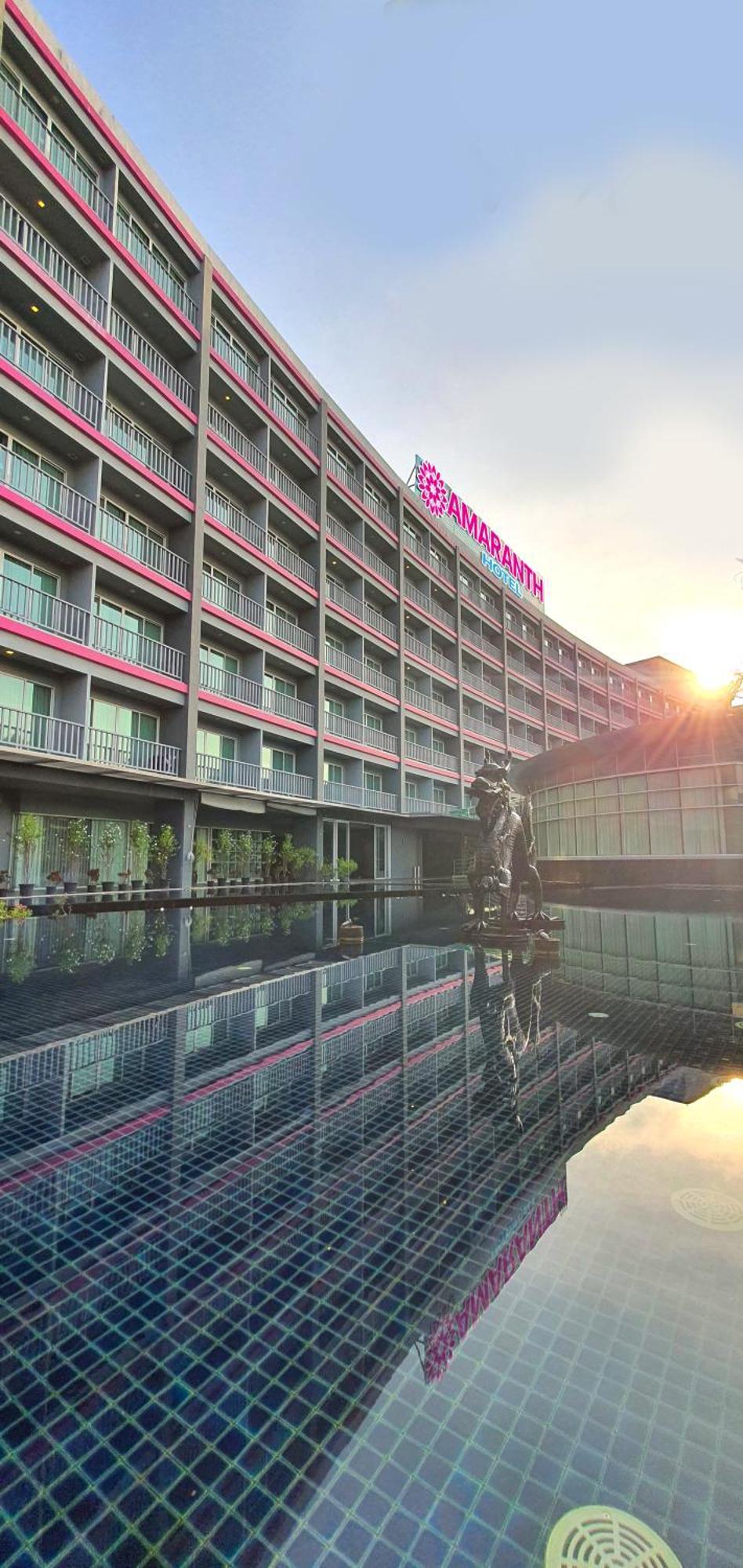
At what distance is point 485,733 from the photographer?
125ft

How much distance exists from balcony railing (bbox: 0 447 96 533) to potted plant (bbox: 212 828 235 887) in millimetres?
10082

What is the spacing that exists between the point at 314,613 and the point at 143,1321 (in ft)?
82.0

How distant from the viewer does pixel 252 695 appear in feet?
71.5

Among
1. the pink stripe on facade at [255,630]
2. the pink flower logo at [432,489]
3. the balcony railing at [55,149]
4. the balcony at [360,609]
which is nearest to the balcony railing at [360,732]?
the pink stripe on facade at [255,630]

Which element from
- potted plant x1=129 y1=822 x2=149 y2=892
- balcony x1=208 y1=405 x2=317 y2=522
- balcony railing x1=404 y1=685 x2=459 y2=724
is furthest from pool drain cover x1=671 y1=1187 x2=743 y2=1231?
balcony railing x1=404 y1=685 x2=459 y2=724

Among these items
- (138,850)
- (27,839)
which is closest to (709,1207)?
(27,839)

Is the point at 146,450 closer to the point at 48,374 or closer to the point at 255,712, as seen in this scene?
the point at 48,374

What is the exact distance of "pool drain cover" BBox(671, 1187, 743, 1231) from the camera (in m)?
2.59

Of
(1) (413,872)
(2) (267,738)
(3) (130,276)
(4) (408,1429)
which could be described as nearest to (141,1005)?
(4) (408,1429)

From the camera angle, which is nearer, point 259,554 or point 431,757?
point 259,554

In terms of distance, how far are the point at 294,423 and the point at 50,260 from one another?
10178 mm

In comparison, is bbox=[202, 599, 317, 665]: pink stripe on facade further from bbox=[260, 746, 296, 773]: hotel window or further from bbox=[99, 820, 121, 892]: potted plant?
bbox=[99, 820, 121, 892]: potted plant

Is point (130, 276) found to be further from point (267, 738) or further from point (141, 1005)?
point (141, 1005)

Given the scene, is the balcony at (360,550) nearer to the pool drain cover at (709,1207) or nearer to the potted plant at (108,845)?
the potted plant at (108,845)
